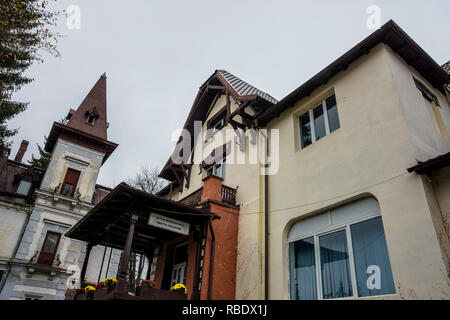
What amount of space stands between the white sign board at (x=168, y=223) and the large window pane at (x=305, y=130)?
4568 mm

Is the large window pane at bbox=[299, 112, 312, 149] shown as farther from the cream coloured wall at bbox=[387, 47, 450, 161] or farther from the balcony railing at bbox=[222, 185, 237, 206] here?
the balcony railing at bbox=[222, 185, 237, 206]

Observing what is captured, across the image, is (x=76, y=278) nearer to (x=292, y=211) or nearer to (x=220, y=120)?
(x=220, y=120)

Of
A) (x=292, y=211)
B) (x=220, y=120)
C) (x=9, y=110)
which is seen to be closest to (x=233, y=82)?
(x=220, y=120)

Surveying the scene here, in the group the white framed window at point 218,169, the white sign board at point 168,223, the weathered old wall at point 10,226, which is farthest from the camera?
the weathered old wall at point 10,226

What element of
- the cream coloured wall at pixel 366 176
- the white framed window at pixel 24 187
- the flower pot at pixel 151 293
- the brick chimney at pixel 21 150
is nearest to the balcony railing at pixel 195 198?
the cream coloured wall at pixel 366 176

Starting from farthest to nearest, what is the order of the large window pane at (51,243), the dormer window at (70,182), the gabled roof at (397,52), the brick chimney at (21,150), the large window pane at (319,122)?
the brick chimney at (21,150)
the dormer window at (70,182)
the large window pane at (51,243)
the large window pane at (319,122)
the gabled roof at (397,52)

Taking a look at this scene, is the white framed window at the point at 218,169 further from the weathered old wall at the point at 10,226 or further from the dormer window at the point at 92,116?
the dormer window at the point at 92,116

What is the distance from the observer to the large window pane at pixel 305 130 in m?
9.55

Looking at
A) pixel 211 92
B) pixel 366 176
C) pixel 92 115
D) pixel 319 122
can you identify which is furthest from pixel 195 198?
pixel 92 115

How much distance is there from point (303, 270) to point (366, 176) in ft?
9.66

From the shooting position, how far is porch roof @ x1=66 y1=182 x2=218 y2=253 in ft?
28.2

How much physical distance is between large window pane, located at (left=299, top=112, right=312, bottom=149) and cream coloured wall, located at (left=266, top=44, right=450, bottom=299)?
0.20m

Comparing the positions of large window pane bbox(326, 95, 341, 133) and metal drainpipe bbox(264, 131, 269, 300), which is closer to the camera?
metal drainpipe bbox(264, 131, 269, 300)

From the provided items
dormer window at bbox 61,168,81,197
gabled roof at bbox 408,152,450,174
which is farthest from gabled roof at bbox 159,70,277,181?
dormer window at bbox 61,168,81,197
